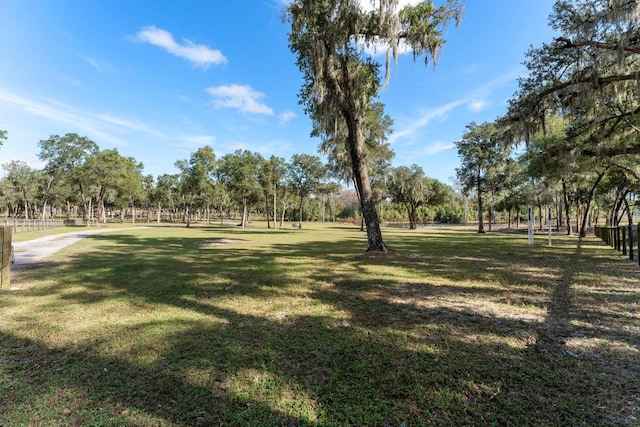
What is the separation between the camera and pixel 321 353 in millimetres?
3236

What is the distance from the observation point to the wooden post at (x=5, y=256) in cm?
579

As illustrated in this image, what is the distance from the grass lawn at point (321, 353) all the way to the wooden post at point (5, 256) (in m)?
0.30

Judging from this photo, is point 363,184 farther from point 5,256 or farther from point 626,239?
point 626,239

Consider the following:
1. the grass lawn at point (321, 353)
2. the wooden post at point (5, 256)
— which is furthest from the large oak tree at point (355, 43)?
the wooden post at point (5, 256)

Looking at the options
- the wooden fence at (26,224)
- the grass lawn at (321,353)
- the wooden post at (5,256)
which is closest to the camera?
the grass lawn at (321,353)

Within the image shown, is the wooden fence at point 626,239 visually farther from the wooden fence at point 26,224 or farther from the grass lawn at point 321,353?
the wooden fence at point 26,224

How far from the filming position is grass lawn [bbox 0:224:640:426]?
7.53 feet

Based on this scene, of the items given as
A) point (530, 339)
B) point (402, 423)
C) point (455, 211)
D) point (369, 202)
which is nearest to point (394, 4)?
point (369, 202)

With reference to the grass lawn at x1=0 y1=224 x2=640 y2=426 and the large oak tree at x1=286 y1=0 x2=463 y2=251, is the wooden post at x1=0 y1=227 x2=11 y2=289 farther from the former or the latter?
the large oak tree at x1=286 y1=0 x2=463 y2=251

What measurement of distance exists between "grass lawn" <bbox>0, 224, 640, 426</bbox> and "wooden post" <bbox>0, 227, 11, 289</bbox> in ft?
0.99

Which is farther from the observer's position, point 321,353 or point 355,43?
point 355,43

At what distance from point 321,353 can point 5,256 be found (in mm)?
6770

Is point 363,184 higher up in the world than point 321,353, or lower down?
higher up

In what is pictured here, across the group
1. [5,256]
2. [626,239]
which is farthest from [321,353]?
[626,239]
